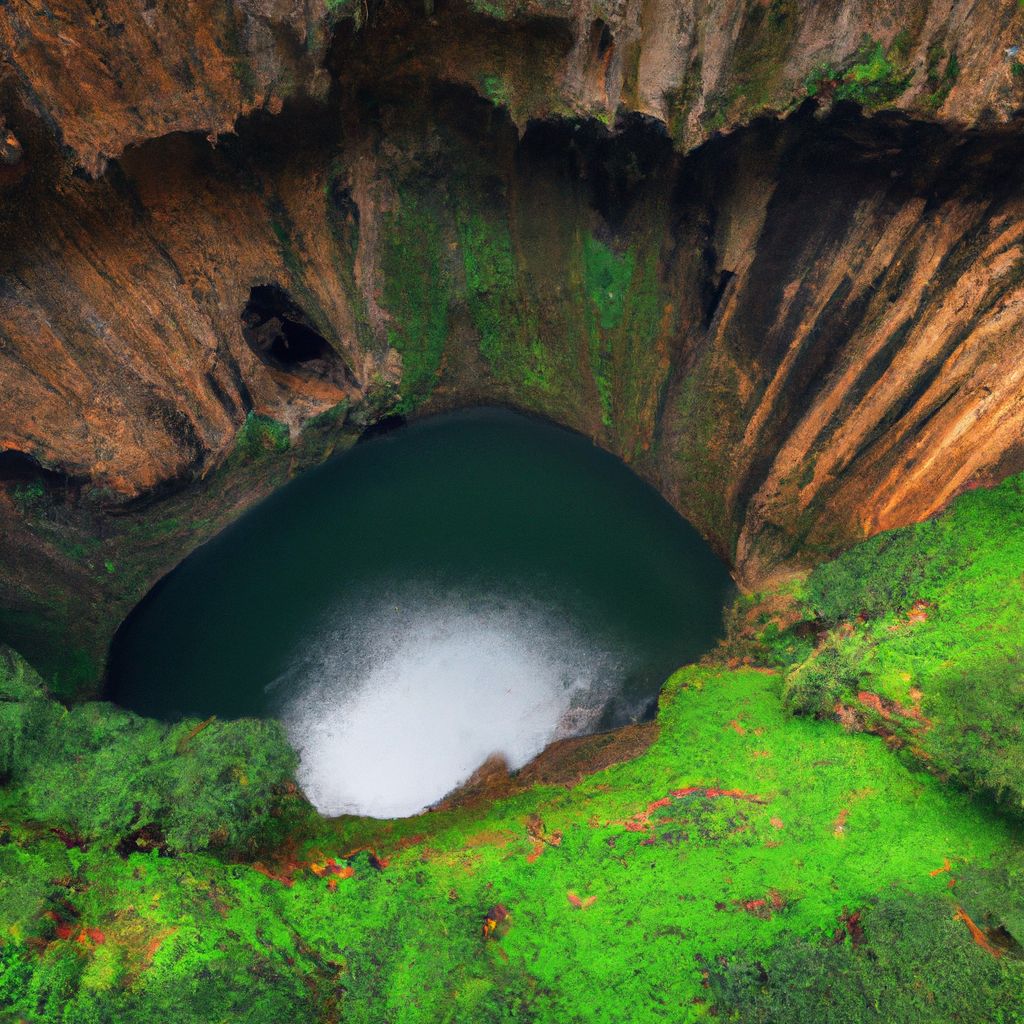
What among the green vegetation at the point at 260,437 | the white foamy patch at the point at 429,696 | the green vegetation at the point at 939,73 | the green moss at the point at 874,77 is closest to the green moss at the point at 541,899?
the white foamy patch at the point at 429,696

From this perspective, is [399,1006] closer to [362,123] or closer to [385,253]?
[385,253]

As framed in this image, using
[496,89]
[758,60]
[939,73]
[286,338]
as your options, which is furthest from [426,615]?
[939,73]

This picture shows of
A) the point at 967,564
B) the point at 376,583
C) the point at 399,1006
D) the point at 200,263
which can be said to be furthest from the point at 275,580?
the point at 967,564

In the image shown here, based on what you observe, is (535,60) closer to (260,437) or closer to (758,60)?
(758,60)

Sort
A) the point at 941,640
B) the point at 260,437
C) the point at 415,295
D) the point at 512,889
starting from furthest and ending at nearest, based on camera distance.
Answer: the point at 415,295
the point at 260,437
the point at 941,640
the point at 512,889

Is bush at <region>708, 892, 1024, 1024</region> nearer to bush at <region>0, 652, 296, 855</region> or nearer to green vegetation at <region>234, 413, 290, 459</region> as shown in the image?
bush at <region>0, 652, 296, 855</region>

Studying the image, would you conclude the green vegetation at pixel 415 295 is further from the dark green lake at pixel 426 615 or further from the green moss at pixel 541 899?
the green moss at pixel 541 899
